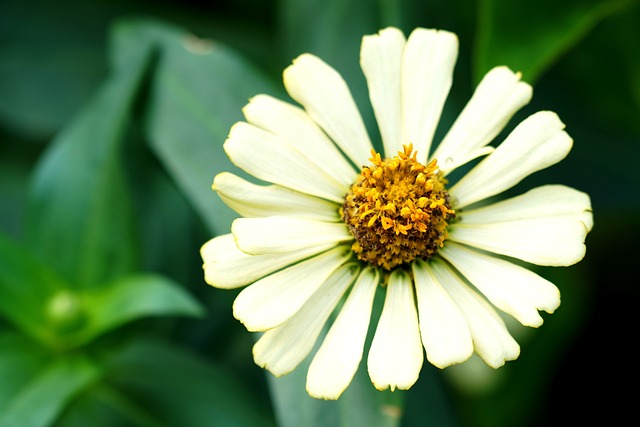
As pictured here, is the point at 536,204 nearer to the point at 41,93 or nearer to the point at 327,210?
the point at 327,210

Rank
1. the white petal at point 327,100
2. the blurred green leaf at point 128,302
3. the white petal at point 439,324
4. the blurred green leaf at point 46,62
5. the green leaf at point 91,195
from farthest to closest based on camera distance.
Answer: the blurred green leaf at point 46,62 → the green leaf at point 91,195 → the blurred green leaf at point 128,302 → the white petal at point 327,100 → the white petal at point 439,324

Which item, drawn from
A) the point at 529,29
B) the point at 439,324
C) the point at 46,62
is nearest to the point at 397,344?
the point at 439,324

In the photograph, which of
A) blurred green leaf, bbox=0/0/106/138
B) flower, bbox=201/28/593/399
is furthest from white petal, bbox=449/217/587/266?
blurred green leaf, bbox=0/0/106/138

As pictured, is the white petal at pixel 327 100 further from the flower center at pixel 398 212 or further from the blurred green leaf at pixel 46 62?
the blurred green leaf at pixel 46 62

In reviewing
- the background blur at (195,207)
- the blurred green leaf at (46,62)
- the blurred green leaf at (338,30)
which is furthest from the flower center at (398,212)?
the blurred green leaf at (46,62)

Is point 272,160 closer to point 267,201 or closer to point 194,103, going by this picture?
point 267,201

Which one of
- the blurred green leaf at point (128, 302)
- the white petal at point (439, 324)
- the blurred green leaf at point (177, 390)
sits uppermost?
the white petal at point (439, 324)

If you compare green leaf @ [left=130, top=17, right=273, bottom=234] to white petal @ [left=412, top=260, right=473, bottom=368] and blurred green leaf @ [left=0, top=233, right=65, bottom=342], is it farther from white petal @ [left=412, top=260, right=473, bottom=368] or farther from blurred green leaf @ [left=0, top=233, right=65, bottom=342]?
white petal @ [left=412, top=260, right=473, bottom=368]
